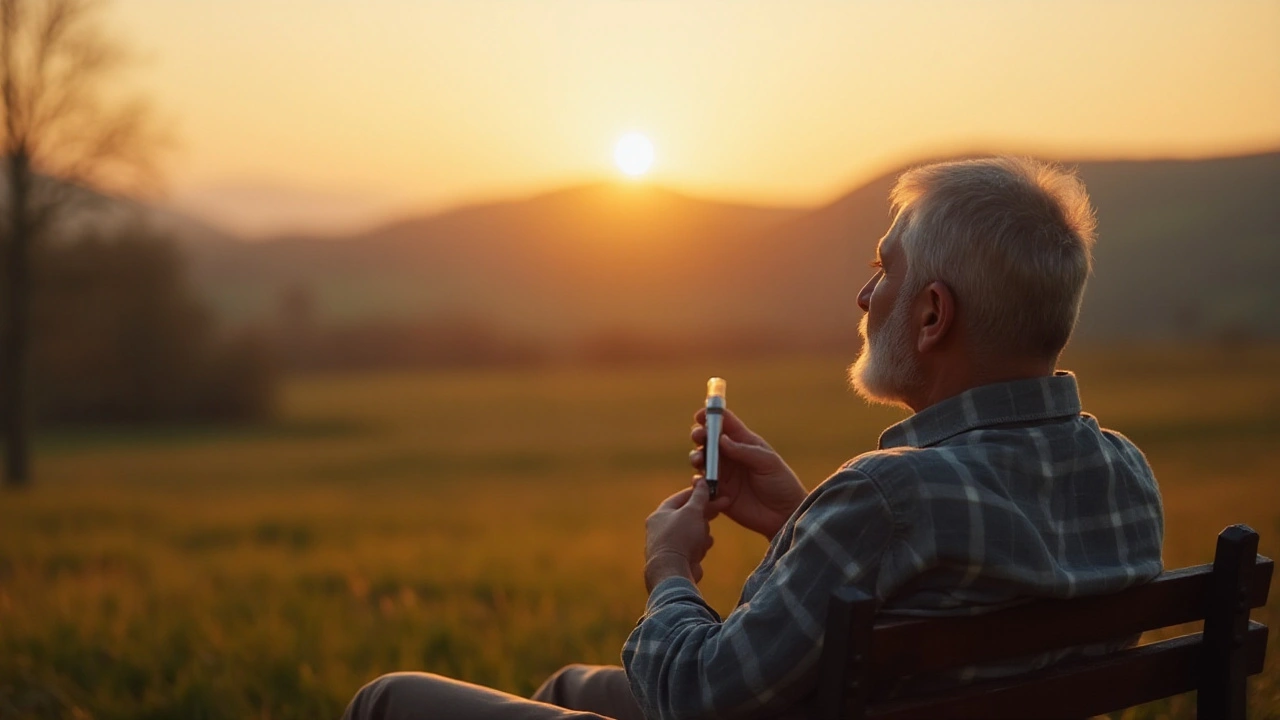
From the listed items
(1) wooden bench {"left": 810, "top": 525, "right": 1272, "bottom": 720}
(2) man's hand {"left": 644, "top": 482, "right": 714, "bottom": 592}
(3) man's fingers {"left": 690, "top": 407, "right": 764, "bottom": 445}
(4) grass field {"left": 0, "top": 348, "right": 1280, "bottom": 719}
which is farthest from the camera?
(4) grass field {"left": 0, "top": 348, "right": 1280, "bottom": 719}

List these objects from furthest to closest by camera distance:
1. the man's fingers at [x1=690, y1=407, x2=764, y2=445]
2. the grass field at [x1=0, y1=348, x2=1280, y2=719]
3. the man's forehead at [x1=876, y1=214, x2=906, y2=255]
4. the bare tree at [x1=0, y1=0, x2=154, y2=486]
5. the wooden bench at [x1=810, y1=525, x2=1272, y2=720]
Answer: the bare tree at [x1=0, y1=0, x2=154, y2=486], the grass field at [x1=0, y1=348, x2=1280, y2=719], the man's fingers at [x1=690, y1=407, x2=764, y2=445], the man's forehead at [x1=876, y1=214, x2=906, y2=255], the wooden bench at [x1=810, y1=525, x2=1272, y2=720]

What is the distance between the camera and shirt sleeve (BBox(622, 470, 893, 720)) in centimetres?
178

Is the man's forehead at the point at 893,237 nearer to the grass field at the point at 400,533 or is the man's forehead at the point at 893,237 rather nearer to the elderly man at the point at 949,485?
the elderly man at the point at 949,485

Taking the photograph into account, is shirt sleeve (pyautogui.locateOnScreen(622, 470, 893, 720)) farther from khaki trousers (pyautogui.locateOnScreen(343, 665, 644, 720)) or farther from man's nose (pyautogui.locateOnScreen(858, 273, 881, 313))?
man's nose (pyautogui.locateOnScreen(858, 273, 881, 313))

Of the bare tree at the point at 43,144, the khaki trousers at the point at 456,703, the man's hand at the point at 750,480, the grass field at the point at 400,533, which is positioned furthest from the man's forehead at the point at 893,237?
the bare tree at the point at 43,144

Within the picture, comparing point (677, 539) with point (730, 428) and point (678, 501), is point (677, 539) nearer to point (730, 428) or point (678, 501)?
point (678, 501)

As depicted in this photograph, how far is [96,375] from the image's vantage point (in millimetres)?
40781

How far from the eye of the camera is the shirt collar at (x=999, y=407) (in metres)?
2.00

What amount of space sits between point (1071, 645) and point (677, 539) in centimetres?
75

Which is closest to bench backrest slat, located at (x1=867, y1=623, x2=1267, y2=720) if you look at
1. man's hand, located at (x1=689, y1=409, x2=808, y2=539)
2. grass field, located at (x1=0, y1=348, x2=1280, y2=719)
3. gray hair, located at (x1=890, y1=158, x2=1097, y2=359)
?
gray hair, located at (x1=890, y1=158, x2=1097, y2=359)

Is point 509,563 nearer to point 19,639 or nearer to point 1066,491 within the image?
point 19,639

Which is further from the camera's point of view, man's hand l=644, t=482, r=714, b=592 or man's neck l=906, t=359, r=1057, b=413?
man's hand l=644, t=482, r=714, b=592

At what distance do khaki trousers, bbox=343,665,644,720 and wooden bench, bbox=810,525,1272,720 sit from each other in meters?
0.66

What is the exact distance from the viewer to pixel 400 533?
13.0 m
